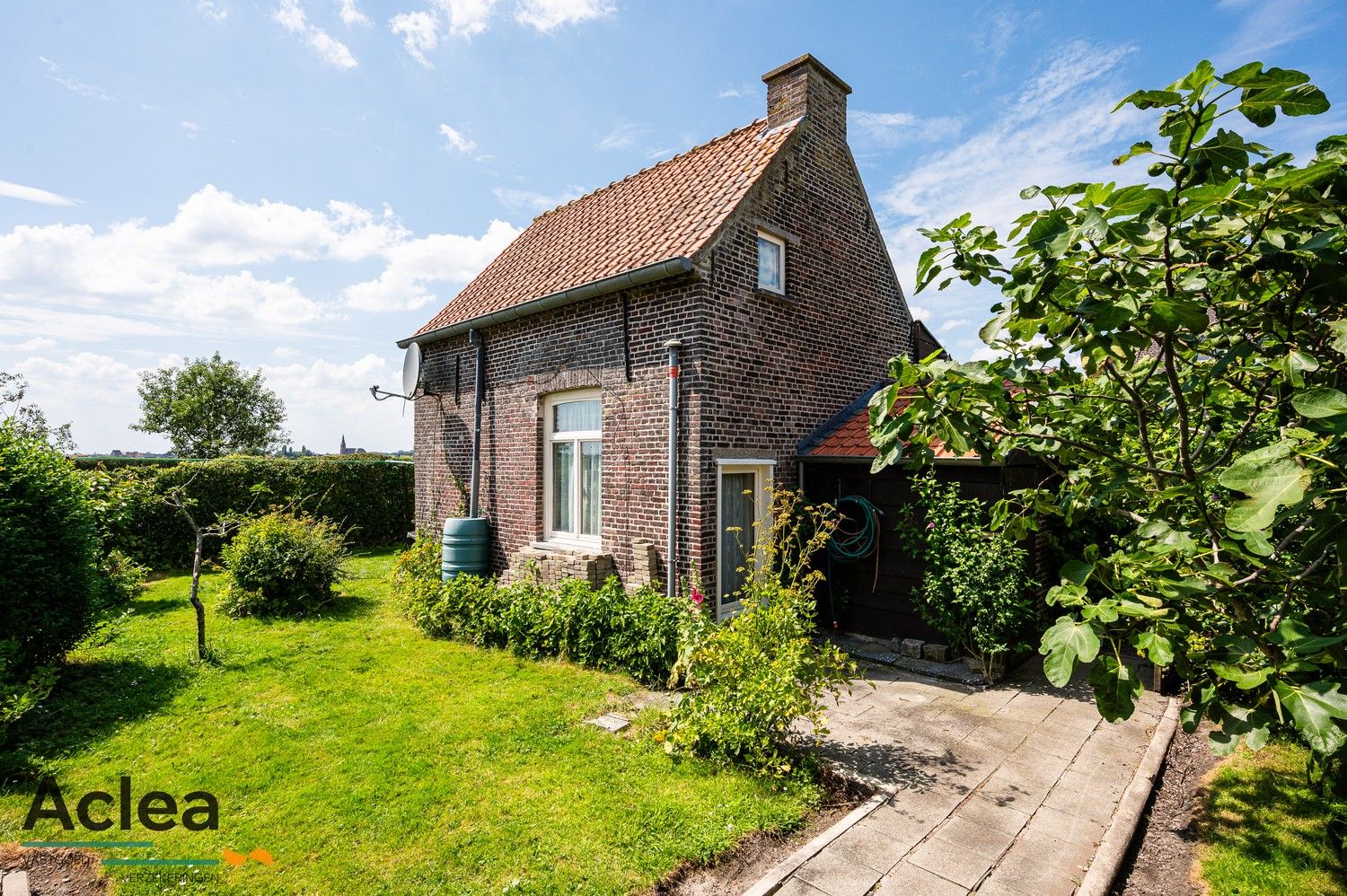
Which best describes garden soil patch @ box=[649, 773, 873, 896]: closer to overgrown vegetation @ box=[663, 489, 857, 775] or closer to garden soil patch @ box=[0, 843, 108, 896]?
overgrown vegetation @ box=[663, 489, 857, 775]

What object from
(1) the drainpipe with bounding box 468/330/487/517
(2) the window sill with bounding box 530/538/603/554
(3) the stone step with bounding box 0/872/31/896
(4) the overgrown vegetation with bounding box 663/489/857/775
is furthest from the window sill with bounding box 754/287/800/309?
(3) the stone step with bounding box 0/872/31/896

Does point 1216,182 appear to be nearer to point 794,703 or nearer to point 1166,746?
point 794,703

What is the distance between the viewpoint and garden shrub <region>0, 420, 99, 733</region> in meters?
5.37

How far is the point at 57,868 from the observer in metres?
3.39

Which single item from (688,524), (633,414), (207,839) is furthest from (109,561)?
(688,524)

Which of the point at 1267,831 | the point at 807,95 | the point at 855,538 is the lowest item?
the point at 1267,831

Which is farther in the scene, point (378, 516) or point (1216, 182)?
point (378, 516)

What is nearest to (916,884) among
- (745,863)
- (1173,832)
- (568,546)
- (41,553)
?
(745,863)

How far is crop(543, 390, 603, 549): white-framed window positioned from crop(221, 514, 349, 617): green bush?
3.72 m

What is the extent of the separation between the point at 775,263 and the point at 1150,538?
648cm

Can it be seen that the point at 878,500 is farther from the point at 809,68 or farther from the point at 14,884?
the point at 14,884

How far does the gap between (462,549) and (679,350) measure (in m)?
4.60

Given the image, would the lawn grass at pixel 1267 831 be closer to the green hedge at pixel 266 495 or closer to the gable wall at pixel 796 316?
the gable wall at pixel 796 316

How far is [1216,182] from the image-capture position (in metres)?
1.94
